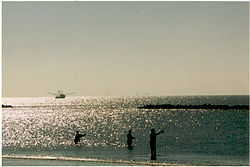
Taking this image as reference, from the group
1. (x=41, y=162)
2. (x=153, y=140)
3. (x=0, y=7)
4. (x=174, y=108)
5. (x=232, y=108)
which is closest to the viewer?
(x=0, y=7)

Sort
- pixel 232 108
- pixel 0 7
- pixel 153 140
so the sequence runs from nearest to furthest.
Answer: pixel 0 7
pixel 153 140
pixel 232 108

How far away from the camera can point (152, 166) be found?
18.2 m

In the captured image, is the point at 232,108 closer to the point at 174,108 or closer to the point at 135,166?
the point at 174,108

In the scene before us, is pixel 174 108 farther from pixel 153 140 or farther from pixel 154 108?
pixel 153 140

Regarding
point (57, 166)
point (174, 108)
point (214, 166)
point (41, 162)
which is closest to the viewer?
point (57, 166)

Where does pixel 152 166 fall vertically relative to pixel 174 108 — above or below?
below

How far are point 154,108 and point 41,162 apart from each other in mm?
155218

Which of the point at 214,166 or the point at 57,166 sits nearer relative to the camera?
the point at 57,166

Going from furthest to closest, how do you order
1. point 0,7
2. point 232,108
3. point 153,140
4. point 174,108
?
point 174,108, point 232,108, point 153,140, point 0,7

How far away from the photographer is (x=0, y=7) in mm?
16703

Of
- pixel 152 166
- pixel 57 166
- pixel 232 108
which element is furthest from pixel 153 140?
pixel 232 108

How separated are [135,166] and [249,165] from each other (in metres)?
7.60

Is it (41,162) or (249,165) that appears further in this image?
(249,165)

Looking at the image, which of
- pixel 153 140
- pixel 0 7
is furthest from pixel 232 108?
pixel 0 7
